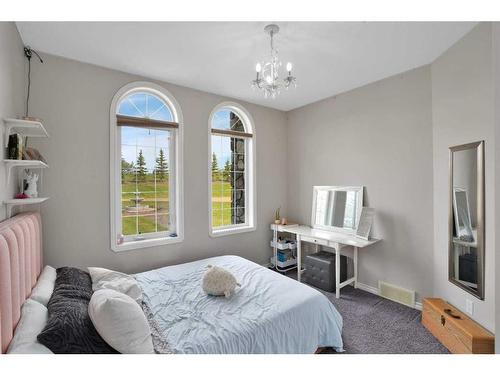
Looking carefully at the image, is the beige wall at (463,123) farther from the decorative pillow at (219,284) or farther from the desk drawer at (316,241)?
the decorative pillow at (219,284)

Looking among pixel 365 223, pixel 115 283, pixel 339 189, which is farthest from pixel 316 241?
pixel 115 283

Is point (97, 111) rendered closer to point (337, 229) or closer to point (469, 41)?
point (337, 229)

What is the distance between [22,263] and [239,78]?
8.37ft

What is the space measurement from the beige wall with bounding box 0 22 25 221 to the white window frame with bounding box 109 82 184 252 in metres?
0.73

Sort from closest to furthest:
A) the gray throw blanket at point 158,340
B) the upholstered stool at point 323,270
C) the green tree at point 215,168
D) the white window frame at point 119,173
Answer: the gray throw blanket at point 158,340 → the white window frame at point 119,173 → the upholstered stool at point 323,270 → the green tree at point 215,168

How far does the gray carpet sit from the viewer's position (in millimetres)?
2035

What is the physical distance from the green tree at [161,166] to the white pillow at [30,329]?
1814 millimetres

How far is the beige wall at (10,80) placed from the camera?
1.56 meters

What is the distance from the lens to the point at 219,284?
201cm

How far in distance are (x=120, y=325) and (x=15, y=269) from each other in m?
0.62

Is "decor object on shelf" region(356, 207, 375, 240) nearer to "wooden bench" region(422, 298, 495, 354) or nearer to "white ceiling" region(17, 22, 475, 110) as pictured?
"wooden bench" region(422, 298, 495, 354)

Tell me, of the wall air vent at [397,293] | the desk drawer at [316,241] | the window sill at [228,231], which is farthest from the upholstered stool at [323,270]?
the window sill at [228,231]

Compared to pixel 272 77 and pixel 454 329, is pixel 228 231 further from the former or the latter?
pixel 454 329

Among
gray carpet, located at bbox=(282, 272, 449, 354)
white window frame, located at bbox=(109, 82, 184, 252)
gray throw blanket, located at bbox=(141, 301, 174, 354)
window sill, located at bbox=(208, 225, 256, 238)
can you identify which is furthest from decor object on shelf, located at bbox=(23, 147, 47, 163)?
gray carpet, located at bbox=(282, 272, 449, 354)
